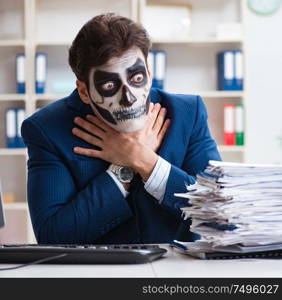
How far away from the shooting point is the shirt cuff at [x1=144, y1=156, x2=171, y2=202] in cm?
174

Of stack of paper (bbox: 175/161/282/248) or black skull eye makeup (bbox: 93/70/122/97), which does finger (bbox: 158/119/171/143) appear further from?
stack of paper (bbox: 175/161/282/248)

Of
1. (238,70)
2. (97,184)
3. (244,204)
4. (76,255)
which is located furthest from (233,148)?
(76,255)

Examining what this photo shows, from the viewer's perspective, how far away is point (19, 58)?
468cm

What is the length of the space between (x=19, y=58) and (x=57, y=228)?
312cm

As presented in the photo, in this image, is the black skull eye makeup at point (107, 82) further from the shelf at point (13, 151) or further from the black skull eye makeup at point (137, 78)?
the shelf at point (13, 151)

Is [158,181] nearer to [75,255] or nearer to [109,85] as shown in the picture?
[109,85]

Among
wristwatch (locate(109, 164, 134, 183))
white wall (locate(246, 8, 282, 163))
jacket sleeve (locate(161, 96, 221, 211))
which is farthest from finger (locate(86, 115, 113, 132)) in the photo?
white wall (locate(246, 8, 282, 163))

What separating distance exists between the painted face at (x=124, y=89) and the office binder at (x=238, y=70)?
2971 mm

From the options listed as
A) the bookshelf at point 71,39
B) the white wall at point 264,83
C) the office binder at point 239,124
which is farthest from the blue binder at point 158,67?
the white wall at point 264,83

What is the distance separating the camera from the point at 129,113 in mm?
1759
